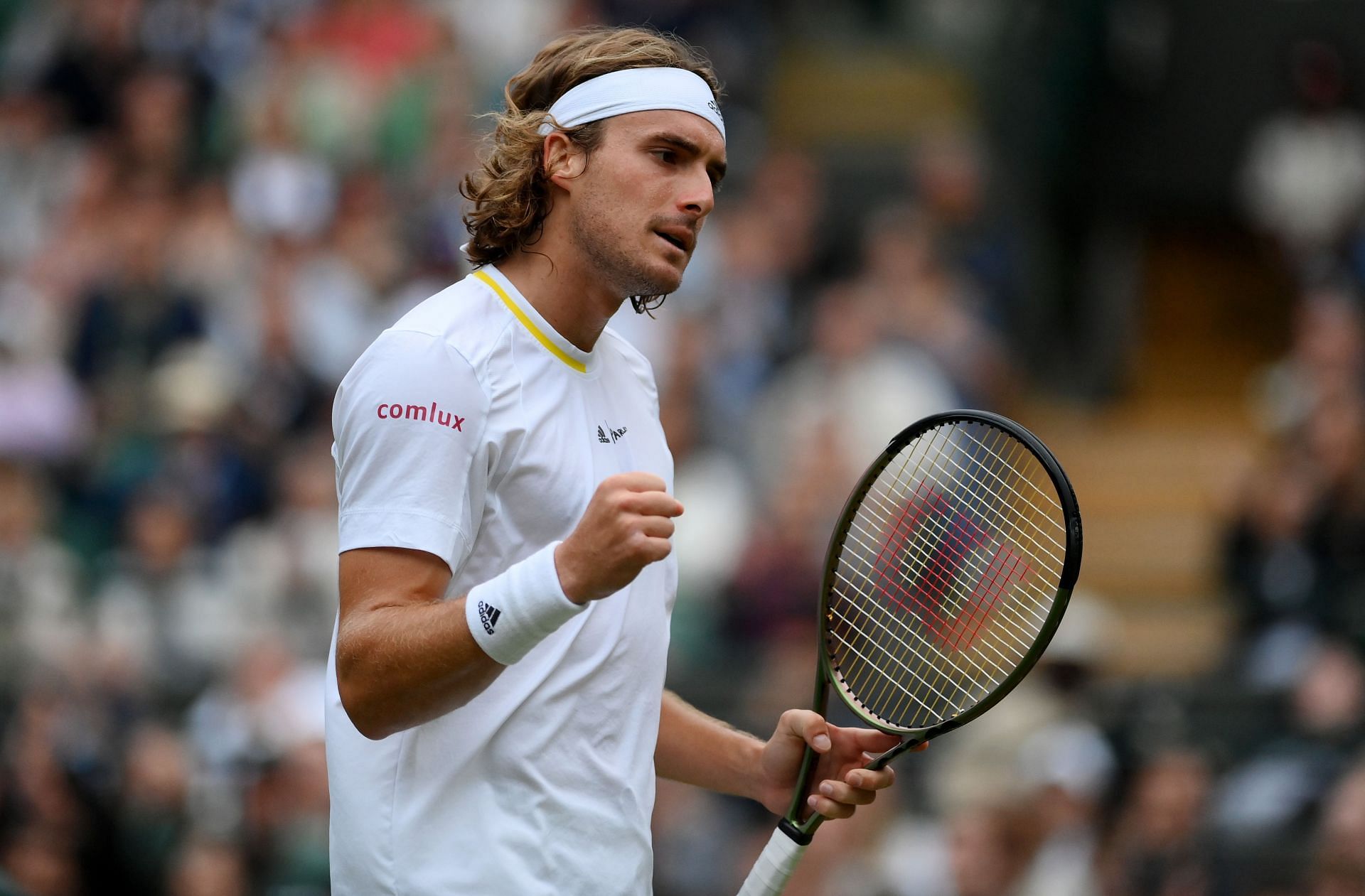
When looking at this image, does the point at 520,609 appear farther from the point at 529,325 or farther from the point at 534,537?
the point at 529,325

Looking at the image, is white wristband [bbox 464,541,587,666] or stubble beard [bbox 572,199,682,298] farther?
stubble beard [bbox 572,199,682,298]

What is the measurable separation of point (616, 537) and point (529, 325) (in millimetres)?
612

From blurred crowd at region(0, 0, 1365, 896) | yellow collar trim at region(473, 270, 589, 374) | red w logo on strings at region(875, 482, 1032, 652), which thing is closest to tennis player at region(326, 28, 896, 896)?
yellow collar trim at region(473, 270, 589, 374)

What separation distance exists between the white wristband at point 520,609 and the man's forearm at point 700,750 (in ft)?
2.47

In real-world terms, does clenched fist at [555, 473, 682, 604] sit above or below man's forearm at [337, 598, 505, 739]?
above

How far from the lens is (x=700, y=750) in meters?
3.60

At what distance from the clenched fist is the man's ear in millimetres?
718

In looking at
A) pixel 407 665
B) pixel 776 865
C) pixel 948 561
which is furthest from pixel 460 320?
pixel 948 561

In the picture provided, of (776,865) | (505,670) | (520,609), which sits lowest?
(776,865)

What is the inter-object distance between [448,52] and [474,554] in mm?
7971

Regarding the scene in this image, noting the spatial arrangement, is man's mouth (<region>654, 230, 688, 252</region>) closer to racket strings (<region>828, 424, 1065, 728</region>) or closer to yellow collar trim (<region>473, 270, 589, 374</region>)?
yellow collar trim (<region>473, 270, 589, 374</region>)

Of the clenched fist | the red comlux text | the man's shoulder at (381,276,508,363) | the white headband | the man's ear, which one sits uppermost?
the white headband

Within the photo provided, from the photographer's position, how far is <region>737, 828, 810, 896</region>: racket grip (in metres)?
3.40

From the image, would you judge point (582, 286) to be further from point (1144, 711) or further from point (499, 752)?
point (1144, 711)
